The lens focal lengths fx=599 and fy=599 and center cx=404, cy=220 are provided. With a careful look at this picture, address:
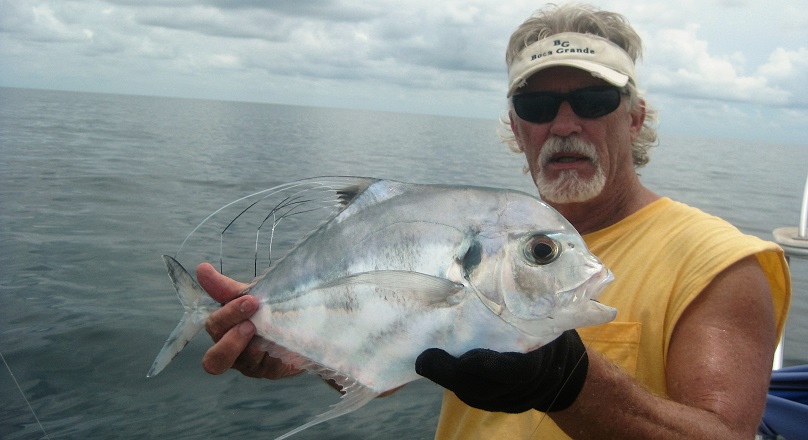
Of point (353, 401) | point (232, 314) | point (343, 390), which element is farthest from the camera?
point (232, 314)

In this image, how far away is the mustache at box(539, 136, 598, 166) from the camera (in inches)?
106

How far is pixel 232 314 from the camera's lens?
201 centimetres

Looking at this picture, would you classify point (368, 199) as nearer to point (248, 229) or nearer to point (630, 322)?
point (630, 322)

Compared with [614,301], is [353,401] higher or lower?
lower

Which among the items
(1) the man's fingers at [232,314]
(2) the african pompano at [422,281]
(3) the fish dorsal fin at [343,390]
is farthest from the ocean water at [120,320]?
(2) the african pompano at [422,281]

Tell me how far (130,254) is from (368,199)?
7.77 metres

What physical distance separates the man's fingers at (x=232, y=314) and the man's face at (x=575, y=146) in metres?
1.45

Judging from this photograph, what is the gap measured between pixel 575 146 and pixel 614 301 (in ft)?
2.69

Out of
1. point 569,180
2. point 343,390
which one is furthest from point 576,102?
point 343,390

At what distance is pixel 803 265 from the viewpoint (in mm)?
11594

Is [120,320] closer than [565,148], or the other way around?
[565,148]

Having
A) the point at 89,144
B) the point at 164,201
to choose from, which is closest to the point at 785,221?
the point at 164,201

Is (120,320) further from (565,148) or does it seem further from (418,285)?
(418,285)

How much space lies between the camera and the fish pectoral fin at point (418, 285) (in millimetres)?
1488
